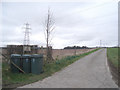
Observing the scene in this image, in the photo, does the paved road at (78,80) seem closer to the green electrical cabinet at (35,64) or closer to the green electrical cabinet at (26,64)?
the green electrical cabinet at (35,64)

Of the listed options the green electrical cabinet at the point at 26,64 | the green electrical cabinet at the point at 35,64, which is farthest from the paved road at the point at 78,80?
the green electrical cabinet at the point at 26,64

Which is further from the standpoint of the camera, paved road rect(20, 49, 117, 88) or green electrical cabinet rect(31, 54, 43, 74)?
green electrical cabinet rect(31, 54, 43, 74)

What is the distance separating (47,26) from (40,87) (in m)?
6.40

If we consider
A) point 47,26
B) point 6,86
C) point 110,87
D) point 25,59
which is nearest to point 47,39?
point 47,26

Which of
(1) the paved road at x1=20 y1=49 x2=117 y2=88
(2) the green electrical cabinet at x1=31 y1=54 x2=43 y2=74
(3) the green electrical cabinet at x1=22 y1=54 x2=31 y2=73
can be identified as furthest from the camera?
(3) the green electrical cabinet at x1=22 y1=54 x2=31 y2=73

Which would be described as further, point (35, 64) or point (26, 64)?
point (26, 64)

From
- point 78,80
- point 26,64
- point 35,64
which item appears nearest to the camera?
point 78,80

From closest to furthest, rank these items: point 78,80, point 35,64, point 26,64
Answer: point 78,80
point 35,64
point 26,64

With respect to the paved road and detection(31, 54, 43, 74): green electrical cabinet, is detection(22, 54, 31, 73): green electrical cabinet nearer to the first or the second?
detection(31, 54, 43, 74): green electrical cabinet

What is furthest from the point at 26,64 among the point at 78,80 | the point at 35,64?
the point at 78,80

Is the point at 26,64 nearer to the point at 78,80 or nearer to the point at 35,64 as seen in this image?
the point at 35,64

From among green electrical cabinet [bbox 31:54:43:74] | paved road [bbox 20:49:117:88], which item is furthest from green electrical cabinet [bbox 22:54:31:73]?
paved road [bbox 20:49:117:88]

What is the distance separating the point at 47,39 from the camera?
392 inches

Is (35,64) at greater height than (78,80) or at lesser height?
greater
